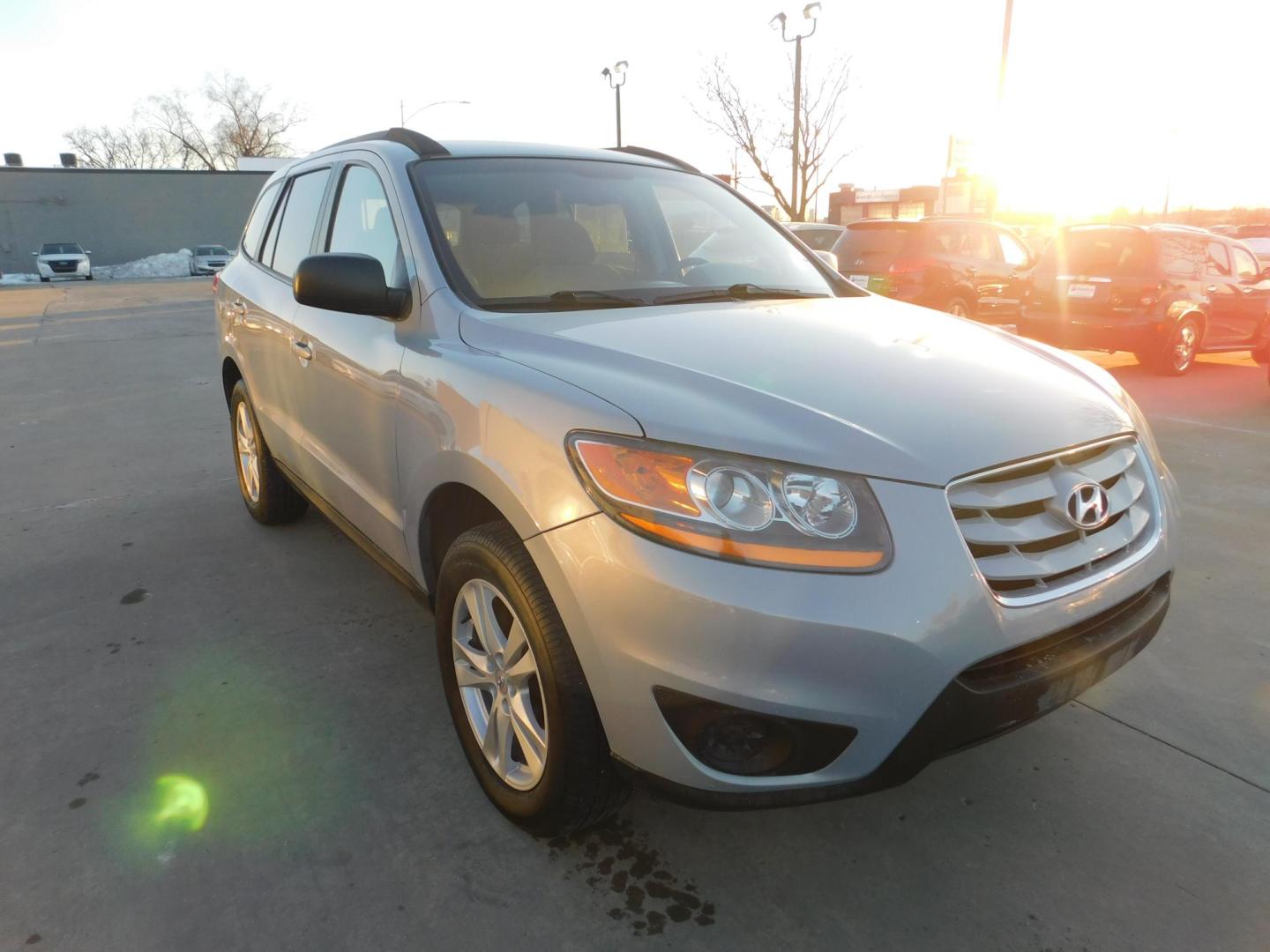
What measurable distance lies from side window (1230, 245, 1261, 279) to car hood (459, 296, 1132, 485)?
8.67m

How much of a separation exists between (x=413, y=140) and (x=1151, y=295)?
808cm

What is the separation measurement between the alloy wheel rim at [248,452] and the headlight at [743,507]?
2.99 metres

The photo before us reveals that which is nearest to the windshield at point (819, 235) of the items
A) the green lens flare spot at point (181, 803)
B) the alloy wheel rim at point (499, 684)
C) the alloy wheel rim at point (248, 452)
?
the alloy wheel rim at point (248, 452)

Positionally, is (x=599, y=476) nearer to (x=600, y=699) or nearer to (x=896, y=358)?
(x=600, y=699)

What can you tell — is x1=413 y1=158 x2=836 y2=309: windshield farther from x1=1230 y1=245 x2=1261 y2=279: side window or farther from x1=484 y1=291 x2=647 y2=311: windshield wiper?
x1=1230 y1=245 x2=1261 y2=279: side window

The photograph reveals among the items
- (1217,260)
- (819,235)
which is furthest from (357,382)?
(819,235)

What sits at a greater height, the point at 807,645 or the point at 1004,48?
the point at 1004,48

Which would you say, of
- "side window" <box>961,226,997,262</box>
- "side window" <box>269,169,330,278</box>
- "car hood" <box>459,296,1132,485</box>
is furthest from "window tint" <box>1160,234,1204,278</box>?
"side window" <box>269,169,330,278</box>

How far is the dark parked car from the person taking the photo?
10.4m

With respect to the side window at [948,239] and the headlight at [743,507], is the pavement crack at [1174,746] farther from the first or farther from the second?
the side window at [948,239]

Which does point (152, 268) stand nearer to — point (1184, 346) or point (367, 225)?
point (1184, 346)

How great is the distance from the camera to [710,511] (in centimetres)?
166

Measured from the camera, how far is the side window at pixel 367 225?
269 cm

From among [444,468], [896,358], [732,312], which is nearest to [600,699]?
[444,468]
